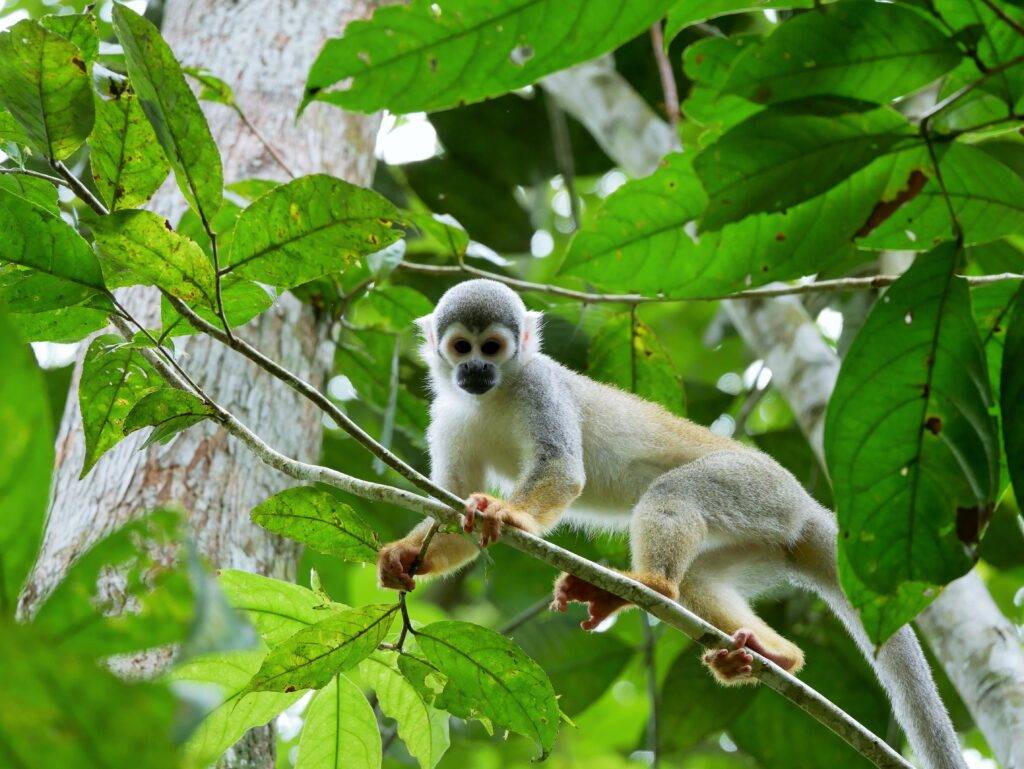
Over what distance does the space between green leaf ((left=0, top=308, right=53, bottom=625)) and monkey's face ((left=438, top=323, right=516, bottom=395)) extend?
118 inches

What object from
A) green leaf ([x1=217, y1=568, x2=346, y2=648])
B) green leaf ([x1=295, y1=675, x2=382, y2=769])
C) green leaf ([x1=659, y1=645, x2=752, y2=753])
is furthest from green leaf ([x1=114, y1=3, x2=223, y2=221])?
green leaf ([x1=659, y1=645, x2=752, y2=753])

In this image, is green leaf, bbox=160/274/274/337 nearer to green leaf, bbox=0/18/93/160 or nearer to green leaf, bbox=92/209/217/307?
green leaf, bbox=92/209/217/307

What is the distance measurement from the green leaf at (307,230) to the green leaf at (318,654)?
0.70 metres

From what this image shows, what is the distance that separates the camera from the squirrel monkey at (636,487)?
3266mm

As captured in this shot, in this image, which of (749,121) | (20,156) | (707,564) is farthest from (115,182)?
(707,564)

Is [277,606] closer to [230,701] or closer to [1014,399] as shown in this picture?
[230,701]

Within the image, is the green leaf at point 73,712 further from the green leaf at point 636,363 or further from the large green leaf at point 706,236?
the green leaf at point 636,363

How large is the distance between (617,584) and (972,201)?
3.62ft

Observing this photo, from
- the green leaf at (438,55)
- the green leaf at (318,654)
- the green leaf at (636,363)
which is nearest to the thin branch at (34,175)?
the green leaf at (438,55)

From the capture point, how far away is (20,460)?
851 millimetres

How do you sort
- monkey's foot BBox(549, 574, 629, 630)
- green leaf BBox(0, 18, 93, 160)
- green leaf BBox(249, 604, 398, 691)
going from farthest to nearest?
monkey's foot BBox(549, 574, 629, 630)
green leaf BBox(249, 604, 398, 691)
green leaf BBox(0, 18, 93, 160)

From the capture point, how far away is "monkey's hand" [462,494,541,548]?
2326 mm

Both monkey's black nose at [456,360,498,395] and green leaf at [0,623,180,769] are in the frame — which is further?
monkey's black nose at [456,360,498,395]

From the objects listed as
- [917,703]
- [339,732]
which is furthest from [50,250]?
[917,703]
